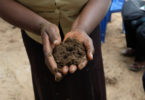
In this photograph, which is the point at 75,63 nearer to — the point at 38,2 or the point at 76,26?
the point at 76,26

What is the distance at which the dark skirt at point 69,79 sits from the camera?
1.14 metres

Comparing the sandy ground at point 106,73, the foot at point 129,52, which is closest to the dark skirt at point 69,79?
the sandy ground at point 106,73

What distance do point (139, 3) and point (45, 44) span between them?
2.18 metres

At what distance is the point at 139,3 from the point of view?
106 inches

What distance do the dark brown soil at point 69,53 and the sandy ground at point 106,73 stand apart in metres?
1.24

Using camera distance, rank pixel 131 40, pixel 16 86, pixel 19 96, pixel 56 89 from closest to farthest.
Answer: pixel 56 89
pixel 19 96
pixel 16 86
pixel 131 40

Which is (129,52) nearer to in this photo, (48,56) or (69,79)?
(69,79)

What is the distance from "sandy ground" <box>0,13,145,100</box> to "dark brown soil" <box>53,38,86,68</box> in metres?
1.24

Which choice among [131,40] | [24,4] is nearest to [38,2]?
[24,4]

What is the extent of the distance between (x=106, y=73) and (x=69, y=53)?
1.49 m

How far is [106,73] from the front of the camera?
2.42 metres

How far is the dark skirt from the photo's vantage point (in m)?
1.14

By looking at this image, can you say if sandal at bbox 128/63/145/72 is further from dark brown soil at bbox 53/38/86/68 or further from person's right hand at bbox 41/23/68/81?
person's right hand at bbox 41/23/68/81

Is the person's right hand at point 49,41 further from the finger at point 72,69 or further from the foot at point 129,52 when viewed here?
the foot at point 129,52
